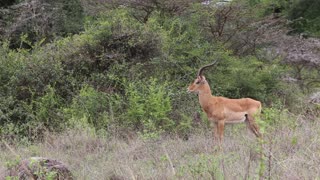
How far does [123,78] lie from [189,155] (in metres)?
4.51

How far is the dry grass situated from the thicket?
0.91 meters

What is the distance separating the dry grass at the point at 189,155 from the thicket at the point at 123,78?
2.99ft

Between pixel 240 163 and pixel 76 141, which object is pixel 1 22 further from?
pixel 240 163

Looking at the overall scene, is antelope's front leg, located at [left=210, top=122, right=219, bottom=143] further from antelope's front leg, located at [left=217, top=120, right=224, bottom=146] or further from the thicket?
the thicket

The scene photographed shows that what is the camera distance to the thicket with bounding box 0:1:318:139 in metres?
10.3

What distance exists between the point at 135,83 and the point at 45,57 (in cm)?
219

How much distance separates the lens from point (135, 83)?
36.4ft

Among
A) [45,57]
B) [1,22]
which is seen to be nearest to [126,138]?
[45,57]

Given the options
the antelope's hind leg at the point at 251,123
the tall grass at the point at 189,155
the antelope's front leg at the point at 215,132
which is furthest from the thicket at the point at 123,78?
the antelope's hind leg at the point at 251,123

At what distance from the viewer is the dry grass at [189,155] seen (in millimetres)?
4668

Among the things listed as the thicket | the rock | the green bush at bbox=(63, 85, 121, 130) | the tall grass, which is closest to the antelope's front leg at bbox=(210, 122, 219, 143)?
the tall grass

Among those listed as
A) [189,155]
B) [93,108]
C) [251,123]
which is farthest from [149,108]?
[189,155]

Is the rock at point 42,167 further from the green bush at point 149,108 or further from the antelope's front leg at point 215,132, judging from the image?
the green bush at point 149,108

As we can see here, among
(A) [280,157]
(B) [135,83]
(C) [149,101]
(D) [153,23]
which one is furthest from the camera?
(D) [153,23]
